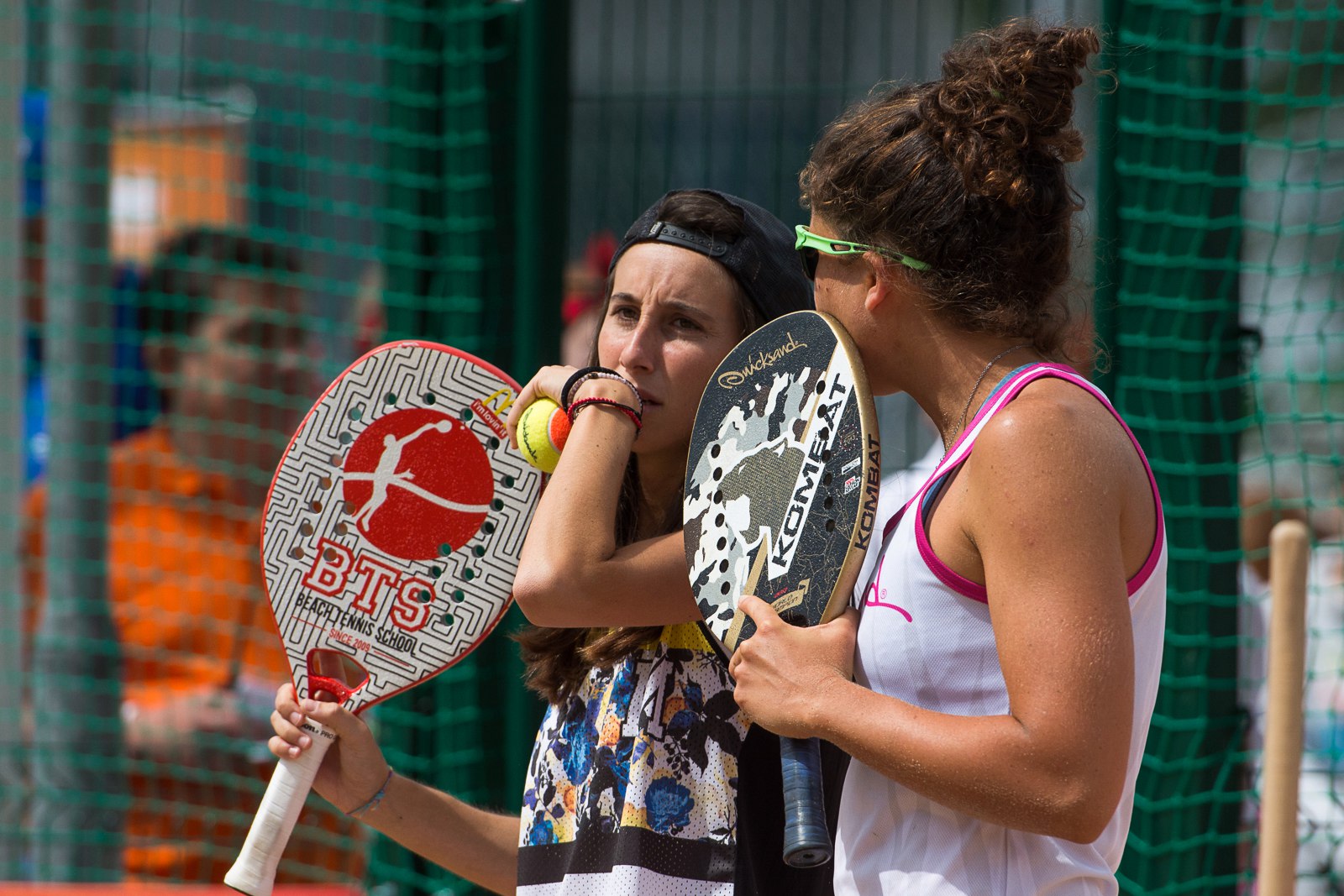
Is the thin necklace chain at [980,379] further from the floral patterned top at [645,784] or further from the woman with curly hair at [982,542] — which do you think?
the floral patterned top at [645,784]

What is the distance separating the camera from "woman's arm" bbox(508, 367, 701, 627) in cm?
188

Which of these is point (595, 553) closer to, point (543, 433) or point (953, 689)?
point (543, 433)

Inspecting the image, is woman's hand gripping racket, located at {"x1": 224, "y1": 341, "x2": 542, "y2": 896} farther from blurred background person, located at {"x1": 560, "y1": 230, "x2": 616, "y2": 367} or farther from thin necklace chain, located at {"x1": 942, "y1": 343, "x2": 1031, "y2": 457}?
blurred background person, located at {"x1": 560, "y1": 230, "x2": 616, "y2": 367}

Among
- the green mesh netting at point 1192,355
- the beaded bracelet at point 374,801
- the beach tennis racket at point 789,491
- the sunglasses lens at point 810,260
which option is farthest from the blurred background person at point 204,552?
the sunglasses lens at point 810,260

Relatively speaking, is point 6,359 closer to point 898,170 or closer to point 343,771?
point 343,771

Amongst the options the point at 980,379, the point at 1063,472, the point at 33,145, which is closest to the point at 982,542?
the point at 1063,472

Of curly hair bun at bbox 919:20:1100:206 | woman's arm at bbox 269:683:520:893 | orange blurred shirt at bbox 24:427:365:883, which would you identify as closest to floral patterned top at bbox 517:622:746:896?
woman's arm at bbox 269:683:520:893

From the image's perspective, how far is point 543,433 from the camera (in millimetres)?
2064

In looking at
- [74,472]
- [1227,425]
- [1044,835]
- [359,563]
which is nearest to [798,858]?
[1044,835]

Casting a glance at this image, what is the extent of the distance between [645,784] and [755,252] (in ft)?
2.46

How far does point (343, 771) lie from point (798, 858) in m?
0.86

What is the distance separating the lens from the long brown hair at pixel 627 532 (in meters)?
2.04

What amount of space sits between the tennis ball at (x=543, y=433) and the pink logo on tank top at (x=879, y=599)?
58 centimetres

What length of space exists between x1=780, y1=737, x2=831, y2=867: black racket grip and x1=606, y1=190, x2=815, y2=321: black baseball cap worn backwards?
2.13 feet
